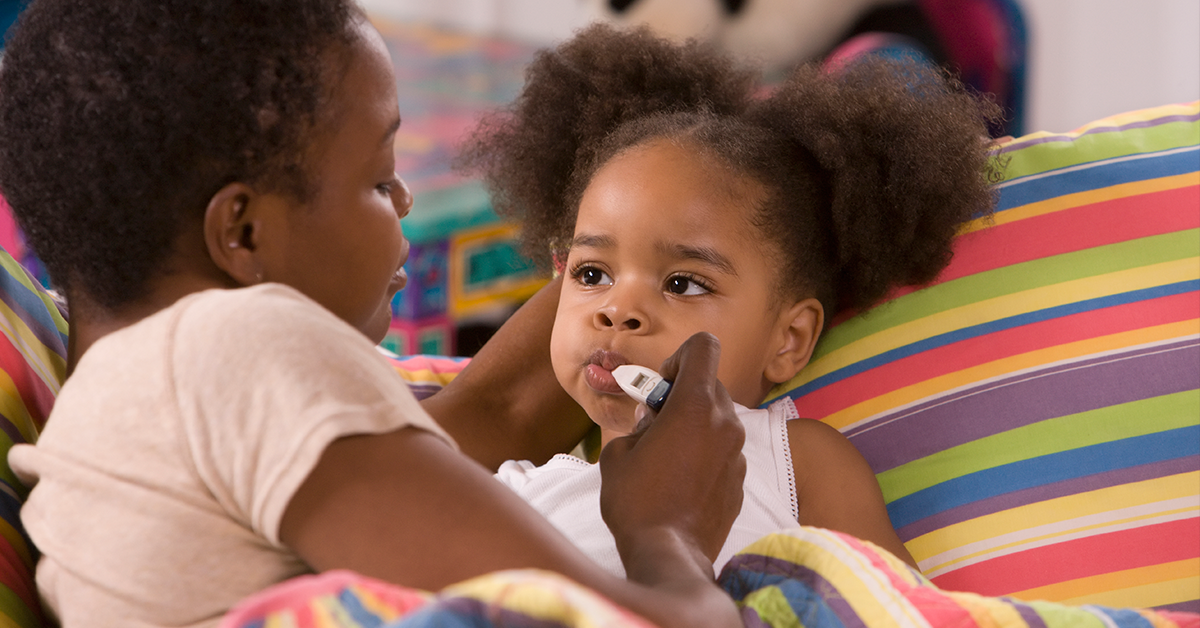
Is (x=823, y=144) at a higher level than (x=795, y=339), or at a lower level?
higher

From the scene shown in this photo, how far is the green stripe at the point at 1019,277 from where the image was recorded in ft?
4.06

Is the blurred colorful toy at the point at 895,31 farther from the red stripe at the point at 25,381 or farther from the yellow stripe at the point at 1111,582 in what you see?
the red stripe at the point at 25,381

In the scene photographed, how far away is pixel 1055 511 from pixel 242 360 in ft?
3.05

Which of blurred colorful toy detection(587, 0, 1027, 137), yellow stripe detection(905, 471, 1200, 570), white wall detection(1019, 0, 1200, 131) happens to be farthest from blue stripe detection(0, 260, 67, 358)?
white wall detection(1019, 0, 1200, 131)

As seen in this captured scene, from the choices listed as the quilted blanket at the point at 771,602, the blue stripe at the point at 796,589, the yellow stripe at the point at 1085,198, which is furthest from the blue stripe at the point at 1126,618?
the yellow stripe at the point at 1085,198

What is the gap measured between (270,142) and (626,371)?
1.43 ft

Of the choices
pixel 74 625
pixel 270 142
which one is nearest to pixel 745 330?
pixel 270 142

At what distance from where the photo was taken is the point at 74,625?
0.71 m

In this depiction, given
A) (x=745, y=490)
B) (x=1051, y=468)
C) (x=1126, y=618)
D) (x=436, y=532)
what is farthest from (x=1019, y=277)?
(x=436, y=532)

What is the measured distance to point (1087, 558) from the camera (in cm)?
111

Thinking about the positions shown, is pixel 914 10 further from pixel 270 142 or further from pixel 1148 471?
pixel 270 142

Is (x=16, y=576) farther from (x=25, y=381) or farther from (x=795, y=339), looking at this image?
(x=795, y=339)

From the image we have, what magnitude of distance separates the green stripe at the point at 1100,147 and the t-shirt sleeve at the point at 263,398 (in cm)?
103

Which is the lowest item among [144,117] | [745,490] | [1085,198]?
[144,117]
